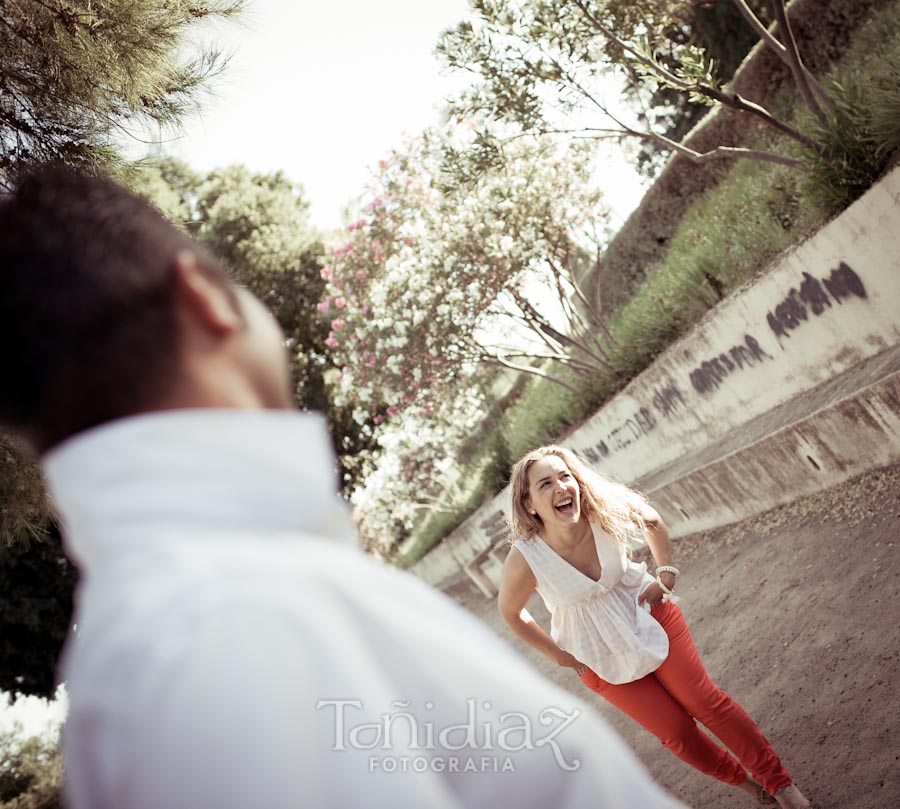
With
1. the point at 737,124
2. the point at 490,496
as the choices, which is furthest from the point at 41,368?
the point at 737,124

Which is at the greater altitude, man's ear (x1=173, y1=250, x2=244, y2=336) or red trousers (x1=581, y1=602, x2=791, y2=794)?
man's ear (x1=173, y1=250, x2=244, y2=336)

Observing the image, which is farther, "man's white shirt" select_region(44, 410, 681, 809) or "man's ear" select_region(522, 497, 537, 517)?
"man's ear" select_region(522, 497, 537, 517)

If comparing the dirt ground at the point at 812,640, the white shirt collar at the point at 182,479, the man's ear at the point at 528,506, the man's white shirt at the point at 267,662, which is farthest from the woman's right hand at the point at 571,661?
the white shirt collar at the point at 182,479

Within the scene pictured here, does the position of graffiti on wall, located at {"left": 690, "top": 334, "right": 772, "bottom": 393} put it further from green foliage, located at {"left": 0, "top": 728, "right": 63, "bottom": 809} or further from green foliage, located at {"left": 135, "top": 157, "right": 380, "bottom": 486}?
green foliage, located at {"left": 0, "top": 728, "right": 63, "bottom": 809}

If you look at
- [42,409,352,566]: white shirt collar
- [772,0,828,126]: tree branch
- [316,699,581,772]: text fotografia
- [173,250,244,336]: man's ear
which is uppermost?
[772,0,828,126]: tree branch

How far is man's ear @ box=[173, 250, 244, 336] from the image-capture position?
3.59ft

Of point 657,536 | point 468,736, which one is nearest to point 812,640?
point 657,536

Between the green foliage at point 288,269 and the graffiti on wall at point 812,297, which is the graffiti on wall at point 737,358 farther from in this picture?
the green foliage at point 288,269

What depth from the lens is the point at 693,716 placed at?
4.28m

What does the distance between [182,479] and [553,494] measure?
3672mm

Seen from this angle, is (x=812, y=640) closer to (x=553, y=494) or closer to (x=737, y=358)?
(x=553, y=494)

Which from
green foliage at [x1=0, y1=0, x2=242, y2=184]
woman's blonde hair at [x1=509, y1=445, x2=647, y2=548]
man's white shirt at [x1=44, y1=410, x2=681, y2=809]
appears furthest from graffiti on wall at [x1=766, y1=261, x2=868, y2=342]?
man's white shirt at [x1=44, y1=410, x2=681, y2=809]

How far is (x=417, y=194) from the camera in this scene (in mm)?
13312

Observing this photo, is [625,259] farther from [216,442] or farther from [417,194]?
[216,442]
